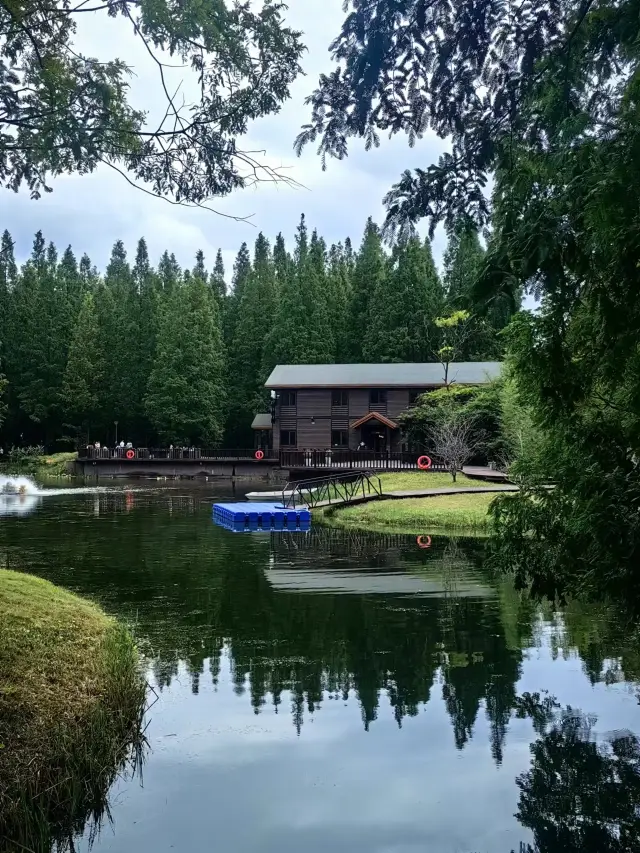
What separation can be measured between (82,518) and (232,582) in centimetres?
1186

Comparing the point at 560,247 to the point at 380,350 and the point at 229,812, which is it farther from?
the point at 380,350

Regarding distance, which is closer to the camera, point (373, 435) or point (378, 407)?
point (378, 407)

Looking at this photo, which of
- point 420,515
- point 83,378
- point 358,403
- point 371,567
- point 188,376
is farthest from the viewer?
point 83,378

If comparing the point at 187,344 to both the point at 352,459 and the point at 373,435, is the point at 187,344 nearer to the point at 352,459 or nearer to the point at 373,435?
the point at 373,435

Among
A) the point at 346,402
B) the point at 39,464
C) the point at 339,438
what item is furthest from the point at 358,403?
the point at 39,464

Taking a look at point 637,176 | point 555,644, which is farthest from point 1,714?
point 555,644

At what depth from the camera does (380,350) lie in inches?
2330

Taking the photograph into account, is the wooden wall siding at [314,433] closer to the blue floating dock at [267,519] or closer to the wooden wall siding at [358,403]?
the wooden wall siding at [358,403]

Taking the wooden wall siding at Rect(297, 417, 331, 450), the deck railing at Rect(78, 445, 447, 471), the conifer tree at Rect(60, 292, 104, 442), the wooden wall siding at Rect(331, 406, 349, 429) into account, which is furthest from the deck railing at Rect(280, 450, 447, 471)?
the conifer tree at Rect(60, 292, 104, 442)

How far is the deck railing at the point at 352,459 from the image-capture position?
3822cm

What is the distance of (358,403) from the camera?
49.3 meters

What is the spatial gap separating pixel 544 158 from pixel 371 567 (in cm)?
1123

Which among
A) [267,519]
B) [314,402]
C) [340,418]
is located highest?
[314,402]

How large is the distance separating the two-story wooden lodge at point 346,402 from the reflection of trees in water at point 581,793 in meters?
40.5
